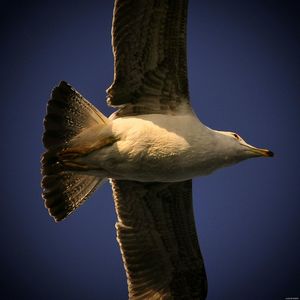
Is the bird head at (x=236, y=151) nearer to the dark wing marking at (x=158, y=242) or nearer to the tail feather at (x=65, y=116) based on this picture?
the dark wing marking at (x=158, y=242)

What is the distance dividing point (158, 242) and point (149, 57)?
1.79 metres

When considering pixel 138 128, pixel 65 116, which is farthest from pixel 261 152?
pixel 65 116

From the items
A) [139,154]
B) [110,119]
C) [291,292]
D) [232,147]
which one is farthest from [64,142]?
[291,292]

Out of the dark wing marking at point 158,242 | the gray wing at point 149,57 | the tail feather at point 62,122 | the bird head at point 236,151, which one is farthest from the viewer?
the dark wing marking at point 158,242

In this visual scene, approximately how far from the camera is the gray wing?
12.2ft

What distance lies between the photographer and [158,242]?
4.80 m

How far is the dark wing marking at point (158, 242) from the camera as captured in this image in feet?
15.2

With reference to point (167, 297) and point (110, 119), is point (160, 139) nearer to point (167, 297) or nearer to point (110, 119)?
point (110, 119)

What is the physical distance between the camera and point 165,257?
4.84 meters

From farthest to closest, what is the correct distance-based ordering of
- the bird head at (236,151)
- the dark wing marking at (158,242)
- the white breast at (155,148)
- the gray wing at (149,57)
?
1. the dark wing marking at (158,242)
2. the bird head at (236,151)
3. the white breast at (155,148)
4. the gray wing at (149,57)

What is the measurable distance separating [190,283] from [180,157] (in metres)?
1.49

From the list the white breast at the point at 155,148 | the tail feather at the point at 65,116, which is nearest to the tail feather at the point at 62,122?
the tail feather at the point at 65,116

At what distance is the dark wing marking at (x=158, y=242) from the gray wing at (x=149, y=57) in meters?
0.87

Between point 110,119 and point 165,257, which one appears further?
point 165,257
